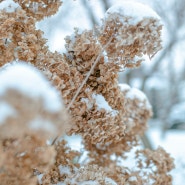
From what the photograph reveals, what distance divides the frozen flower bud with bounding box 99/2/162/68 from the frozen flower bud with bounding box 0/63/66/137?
0.36 m

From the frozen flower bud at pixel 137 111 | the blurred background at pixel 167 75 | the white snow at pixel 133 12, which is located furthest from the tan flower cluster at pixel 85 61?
the blurred background at pixel 167 75

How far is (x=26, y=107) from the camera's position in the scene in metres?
0.36

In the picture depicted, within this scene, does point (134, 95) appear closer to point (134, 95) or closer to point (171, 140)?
point (134, 95)

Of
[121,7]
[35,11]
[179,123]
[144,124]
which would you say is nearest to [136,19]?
[121,7]

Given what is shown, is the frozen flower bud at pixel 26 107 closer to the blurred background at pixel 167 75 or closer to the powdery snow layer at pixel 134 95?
the powdery snow layer at pixel 134 95

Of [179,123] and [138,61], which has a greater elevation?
[179,123]

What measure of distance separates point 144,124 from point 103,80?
0.50m

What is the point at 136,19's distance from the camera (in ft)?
2.36

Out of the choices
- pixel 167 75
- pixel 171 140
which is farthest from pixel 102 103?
pixel 167 75

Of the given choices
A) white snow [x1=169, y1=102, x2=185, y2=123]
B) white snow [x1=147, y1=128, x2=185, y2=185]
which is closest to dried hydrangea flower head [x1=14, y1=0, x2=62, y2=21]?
white snow [x1=147, y1=128, x2=185, y2=185]

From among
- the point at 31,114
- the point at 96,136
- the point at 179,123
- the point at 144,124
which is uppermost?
the point at 179,123

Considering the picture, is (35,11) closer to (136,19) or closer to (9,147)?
(136,19)

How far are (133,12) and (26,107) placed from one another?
0.42 metres

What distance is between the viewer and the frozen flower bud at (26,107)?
1.18 ft
